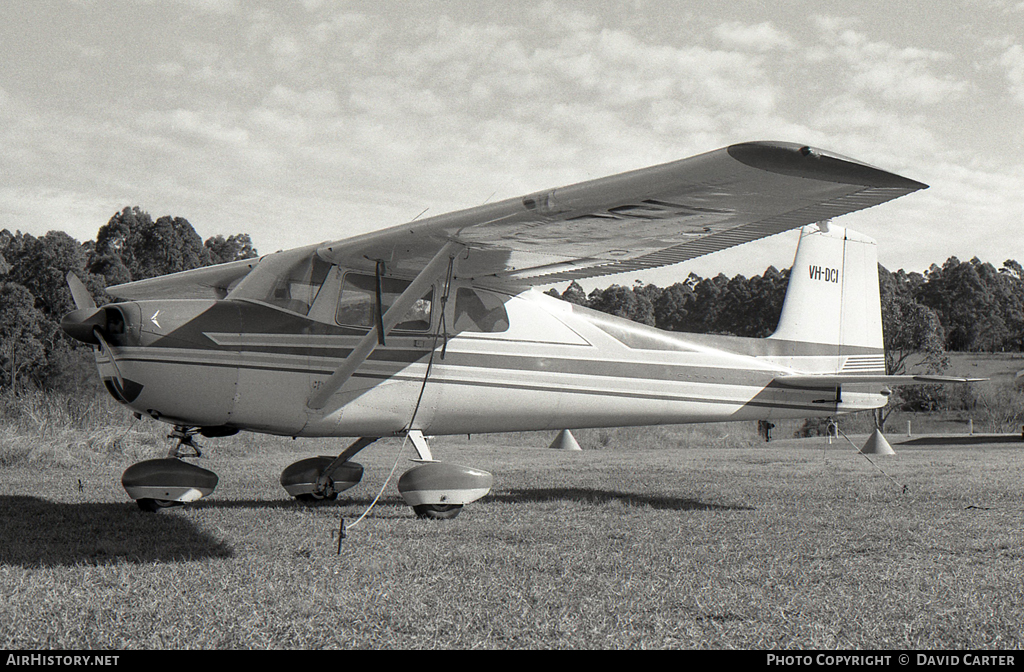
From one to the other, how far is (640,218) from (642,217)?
0.03 metres

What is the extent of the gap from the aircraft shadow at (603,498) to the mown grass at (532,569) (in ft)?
0.13

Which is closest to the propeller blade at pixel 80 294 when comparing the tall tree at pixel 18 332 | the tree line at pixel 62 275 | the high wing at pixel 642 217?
the high wing at pixel 642 217

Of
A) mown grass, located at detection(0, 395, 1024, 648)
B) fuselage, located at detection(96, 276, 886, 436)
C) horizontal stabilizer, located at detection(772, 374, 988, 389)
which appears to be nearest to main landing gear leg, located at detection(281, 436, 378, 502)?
mown grass, located at detection(0, 395, 1024, 648)

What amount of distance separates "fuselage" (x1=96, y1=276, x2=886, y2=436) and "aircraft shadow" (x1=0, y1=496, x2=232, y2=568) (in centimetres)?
88

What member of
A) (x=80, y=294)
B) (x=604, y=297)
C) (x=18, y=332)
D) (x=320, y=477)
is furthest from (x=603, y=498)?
(x=604, y=297)

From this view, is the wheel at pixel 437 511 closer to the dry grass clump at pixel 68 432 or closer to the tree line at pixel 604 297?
the dry grass clump at pixel 68 432

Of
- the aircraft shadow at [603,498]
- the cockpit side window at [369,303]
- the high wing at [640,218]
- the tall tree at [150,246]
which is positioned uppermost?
the tall tree at [150,246]

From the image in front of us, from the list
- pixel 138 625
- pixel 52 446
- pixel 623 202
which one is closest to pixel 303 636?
pixel 138 625

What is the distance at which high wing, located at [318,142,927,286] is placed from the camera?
406 cm

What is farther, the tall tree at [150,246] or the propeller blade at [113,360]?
the tall tree at [150,246]

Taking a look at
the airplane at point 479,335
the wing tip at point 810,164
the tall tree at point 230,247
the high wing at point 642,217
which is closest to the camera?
the wing tip at point 810,164

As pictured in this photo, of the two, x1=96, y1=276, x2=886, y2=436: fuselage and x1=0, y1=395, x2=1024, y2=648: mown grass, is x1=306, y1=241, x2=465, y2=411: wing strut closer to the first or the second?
x1=96, y1=276, x2=886, y2=436: fuselage

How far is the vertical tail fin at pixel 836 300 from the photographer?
8898 mm

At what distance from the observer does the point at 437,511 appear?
6363 mm
